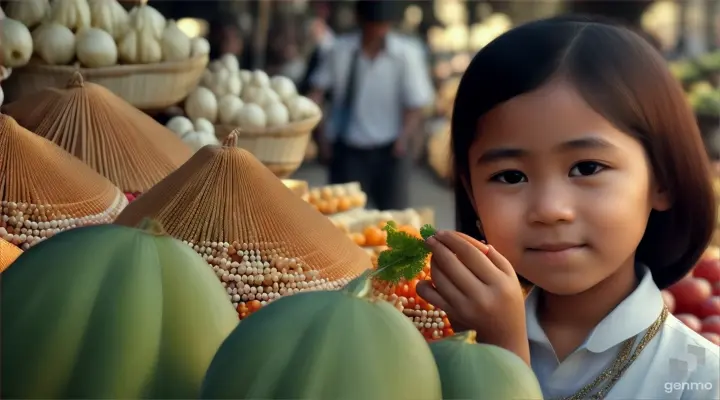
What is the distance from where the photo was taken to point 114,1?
8.13 feet

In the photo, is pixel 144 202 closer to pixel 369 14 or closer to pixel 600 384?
pixel 600 384

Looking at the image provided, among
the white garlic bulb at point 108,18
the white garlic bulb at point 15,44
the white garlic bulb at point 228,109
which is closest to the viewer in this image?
the white garlic bulb at point 15,44

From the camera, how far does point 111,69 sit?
2.24 m

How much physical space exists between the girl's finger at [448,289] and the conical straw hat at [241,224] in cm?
32

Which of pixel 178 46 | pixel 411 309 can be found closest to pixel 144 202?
pixel 411 309

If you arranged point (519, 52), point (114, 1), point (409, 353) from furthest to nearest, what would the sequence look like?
point (114, 1), point (519, 52), point (409, 353)

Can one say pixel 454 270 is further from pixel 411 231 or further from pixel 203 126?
pixel 203 126

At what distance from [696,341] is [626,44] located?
46 centimetres

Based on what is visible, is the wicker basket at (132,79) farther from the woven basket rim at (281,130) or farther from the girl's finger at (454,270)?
the girl's finger at (454,270)

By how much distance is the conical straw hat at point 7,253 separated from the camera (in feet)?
4.01

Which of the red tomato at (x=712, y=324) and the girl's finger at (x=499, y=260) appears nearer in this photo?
the girl's finger at (x=499, y=260)

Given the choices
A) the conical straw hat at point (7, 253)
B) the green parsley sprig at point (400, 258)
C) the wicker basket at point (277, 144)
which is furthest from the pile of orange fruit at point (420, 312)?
the wicker basket at point (277, 144)

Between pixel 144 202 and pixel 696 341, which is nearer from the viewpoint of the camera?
pixel 144 202

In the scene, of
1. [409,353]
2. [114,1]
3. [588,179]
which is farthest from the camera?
[114,1]
